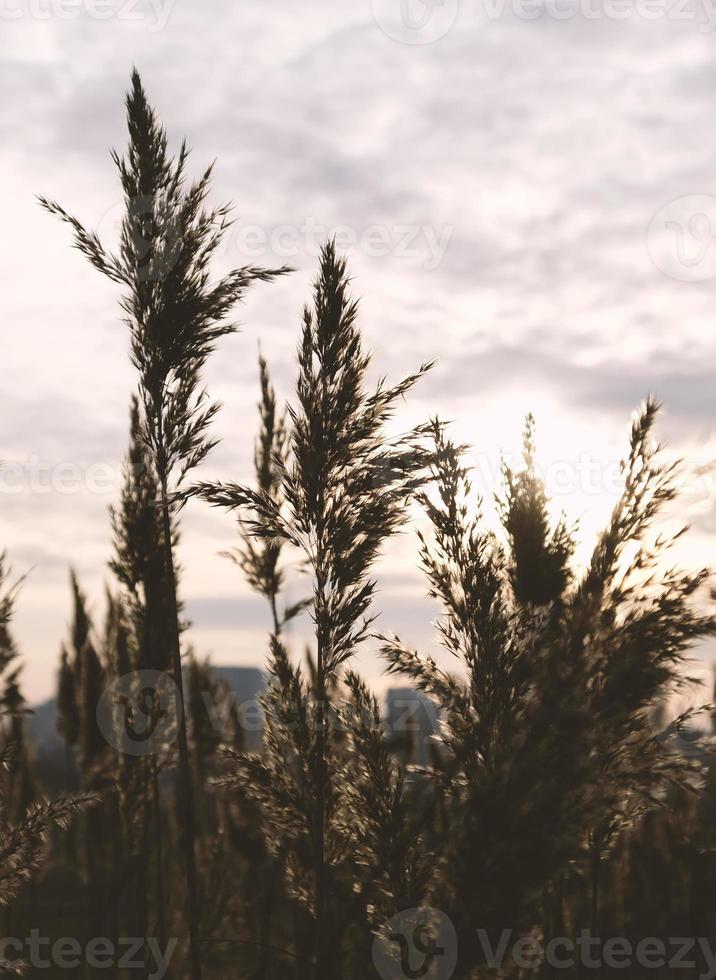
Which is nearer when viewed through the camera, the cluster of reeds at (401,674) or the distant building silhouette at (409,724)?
the cluster of reeds at (401,674)

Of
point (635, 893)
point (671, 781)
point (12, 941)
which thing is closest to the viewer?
point (671, 781)

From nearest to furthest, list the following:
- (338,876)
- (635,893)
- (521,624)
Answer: (521,624)
(338,876)
(635,893)

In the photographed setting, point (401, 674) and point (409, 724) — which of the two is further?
point (409, 724)

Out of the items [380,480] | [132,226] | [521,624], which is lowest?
[521,624]

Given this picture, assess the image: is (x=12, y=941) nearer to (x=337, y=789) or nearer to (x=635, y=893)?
(x=337, y=789)

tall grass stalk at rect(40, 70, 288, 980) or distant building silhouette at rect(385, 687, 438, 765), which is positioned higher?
tall grass stalk at rect(40, 70, 288, 980)

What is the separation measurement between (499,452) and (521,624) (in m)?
1.35

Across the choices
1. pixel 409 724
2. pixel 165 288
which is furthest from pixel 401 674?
pixel 409 724

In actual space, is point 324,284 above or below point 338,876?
above

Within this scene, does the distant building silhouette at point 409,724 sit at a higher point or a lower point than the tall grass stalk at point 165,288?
lower

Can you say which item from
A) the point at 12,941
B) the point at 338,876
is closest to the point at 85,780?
the point at 12,941

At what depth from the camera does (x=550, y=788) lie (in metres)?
Result: 2.91

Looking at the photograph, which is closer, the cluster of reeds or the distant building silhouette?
the cluster of reeds

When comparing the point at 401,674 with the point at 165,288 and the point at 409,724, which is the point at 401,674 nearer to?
the point at 165,288
